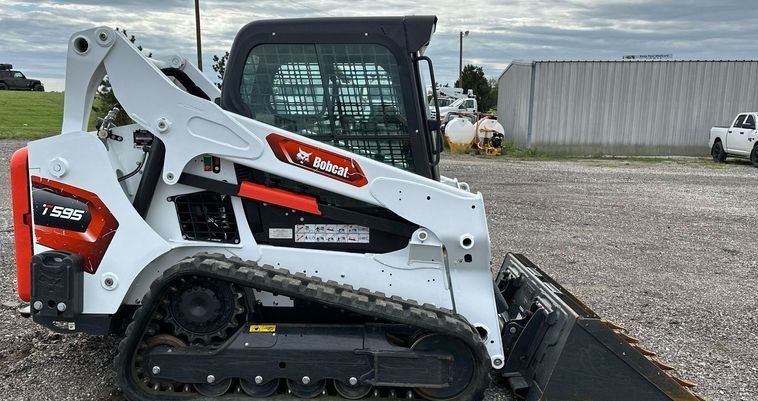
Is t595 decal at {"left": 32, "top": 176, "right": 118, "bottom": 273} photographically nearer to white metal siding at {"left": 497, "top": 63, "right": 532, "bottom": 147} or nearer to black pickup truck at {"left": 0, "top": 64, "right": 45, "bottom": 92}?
white metal siding at {"left": 497, "top": 63, "right": 532, "bottom": 147}

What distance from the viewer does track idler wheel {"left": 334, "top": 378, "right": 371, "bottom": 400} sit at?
373cm

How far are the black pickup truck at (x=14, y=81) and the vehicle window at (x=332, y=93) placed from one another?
58036 mm

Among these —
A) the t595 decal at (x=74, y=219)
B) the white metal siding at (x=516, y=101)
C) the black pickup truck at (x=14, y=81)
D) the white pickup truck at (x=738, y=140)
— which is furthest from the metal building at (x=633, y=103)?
the black pickup truck at (x=14, y=81)

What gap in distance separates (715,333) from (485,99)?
154 ft

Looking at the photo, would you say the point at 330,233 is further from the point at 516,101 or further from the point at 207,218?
the point at 516,101

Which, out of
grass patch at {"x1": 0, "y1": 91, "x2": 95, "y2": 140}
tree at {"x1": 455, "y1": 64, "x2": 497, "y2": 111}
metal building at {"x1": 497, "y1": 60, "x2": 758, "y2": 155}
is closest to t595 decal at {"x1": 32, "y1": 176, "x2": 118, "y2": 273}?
grass patch at {"x1": 0, "y1": 91, "x2": 95, "y2": 140}

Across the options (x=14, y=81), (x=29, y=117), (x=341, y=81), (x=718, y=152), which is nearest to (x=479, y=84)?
(x=718, y=152)

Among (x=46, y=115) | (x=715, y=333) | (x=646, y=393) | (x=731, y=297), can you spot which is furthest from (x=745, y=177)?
(x=46, y=115)

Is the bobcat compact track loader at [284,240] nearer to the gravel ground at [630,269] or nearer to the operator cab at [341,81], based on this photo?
the operator cab at [341,81]

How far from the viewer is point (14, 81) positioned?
52.7 m

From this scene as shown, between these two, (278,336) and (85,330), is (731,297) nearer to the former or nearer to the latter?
(278,336)

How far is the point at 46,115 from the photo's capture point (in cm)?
3044

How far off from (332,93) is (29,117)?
30345 millimetres

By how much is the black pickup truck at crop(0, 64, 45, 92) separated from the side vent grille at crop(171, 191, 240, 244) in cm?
5782
